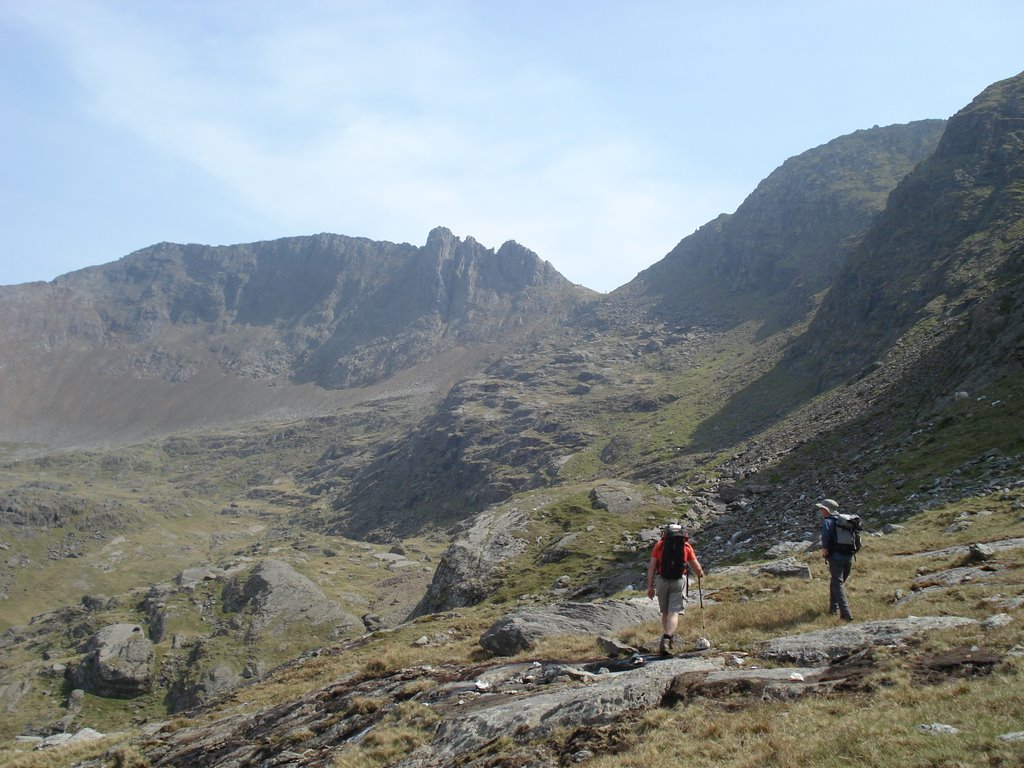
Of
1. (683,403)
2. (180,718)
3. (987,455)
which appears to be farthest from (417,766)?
(683,403)

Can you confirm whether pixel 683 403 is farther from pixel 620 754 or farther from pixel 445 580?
pixel 620 754

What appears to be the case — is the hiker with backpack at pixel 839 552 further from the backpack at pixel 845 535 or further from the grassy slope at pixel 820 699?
the grassy slope at pixel 820 699

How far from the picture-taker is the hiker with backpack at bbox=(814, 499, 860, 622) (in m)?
18.9

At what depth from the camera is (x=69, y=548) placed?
15800 centimetres

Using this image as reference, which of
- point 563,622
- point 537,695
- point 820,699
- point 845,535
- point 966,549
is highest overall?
point 845,535

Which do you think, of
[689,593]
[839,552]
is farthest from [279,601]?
[839,552]

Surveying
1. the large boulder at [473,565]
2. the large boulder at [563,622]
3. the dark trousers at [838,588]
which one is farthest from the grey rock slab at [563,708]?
the large boulder at [473,565]

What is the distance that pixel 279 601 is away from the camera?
275 feet

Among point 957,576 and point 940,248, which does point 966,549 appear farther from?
point 940,248

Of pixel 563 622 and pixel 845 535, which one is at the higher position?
pixel 845 535

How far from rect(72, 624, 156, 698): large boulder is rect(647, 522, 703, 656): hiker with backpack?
6988 centimetres

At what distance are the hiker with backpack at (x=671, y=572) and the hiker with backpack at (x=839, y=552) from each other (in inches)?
147

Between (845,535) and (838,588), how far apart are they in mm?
1665

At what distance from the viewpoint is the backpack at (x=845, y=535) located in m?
19.6
